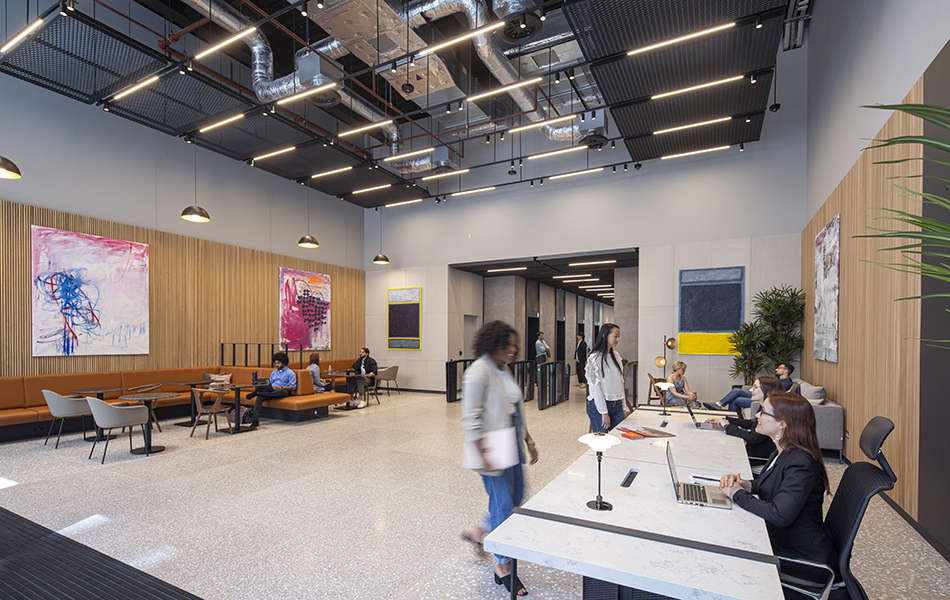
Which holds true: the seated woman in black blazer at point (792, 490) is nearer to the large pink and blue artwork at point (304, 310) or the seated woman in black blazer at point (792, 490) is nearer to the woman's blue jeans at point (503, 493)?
the woman's blue jeans at point (503, 493)

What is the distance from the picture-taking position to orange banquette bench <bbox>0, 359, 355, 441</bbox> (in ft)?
20.1

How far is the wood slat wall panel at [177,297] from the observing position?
6586 millimetres

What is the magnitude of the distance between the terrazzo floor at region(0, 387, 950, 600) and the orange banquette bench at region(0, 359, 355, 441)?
0.32m

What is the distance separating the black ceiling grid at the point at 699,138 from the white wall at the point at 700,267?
1780 millimetres

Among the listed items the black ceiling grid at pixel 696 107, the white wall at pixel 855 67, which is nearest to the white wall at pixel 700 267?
the white wall at pixel 855 67

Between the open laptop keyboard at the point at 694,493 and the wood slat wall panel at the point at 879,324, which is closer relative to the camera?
the open laptop keyboard at the point at 694,493

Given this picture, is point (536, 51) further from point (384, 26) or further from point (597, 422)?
point (597, 422)

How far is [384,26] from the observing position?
21.4ft

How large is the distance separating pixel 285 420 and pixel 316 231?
5.40 meters

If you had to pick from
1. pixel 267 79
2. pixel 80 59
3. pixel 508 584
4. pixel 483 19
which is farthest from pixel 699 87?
pixel 80 59

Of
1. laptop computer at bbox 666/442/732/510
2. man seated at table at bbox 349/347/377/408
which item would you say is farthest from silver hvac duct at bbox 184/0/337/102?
laptop computer at bbox 666/442/732/510

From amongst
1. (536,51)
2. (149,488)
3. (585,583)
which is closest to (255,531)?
(149,488)

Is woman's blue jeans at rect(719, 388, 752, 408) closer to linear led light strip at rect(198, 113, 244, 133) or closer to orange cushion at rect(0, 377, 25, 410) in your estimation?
linear led light strip at rect(198, 113, 244, 133)

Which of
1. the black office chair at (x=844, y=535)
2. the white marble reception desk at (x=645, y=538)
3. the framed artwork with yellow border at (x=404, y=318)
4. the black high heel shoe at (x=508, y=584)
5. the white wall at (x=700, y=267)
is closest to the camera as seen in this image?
the white marble reception desk at (x=645, y=538)
